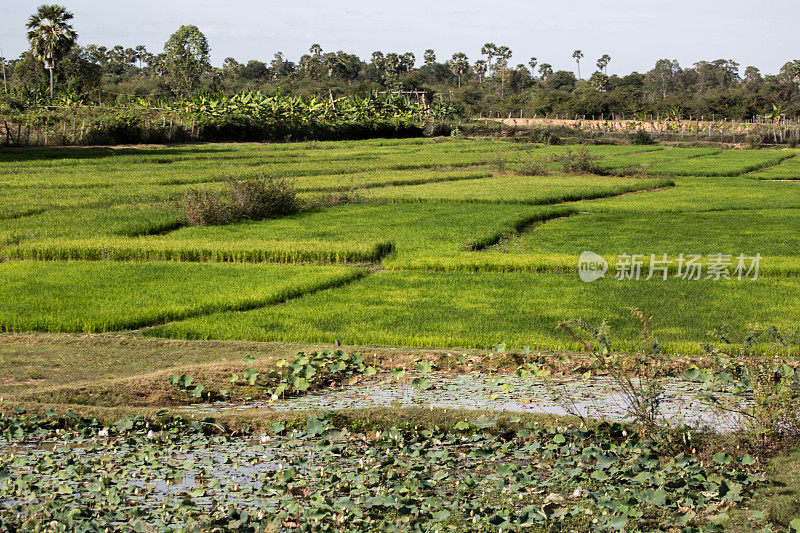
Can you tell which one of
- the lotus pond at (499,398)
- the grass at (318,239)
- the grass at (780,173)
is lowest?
the lotus pond at (499,398)

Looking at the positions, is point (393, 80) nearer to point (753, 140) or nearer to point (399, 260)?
point (753, 140)

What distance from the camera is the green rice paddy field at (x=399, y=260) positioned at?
868 centimetres

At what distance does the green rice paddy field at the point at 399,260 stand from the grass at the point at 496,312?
3 centimetres

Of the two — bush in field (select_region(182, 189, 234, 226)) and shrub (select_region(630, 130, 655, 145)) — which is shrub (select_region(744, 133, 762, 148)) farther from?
bush in field (select_region(182, 189, 234, 226))

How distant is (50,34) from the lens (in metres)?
42.1

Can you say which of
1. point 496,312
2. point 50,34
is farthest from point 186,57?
point 496,312

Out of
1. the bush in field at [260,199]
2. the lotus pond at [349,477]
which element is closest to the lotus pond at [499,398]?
the lotus pond at [349,477]

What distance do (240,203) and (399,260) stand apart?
602 cm

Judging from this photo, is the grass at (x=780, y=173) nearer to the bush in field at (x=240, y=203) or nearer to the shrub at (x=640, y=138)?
the shrub at (x=640, y=138)

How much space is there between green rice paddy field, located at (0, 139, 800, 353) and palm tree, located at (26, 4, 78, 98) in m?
20.6

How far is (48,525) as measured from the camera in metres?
4.13

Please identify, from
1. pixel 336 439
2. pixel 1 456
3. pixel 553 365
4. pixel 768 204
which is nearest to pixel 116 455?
pixel 1 456

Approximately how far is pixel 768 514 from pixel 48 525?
13.0 feet

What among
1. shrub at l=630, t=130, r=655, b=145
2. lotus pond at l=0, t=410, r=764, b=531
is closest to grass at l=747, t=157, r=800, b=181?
shrub at l=630, t=130, r=655, b=145
